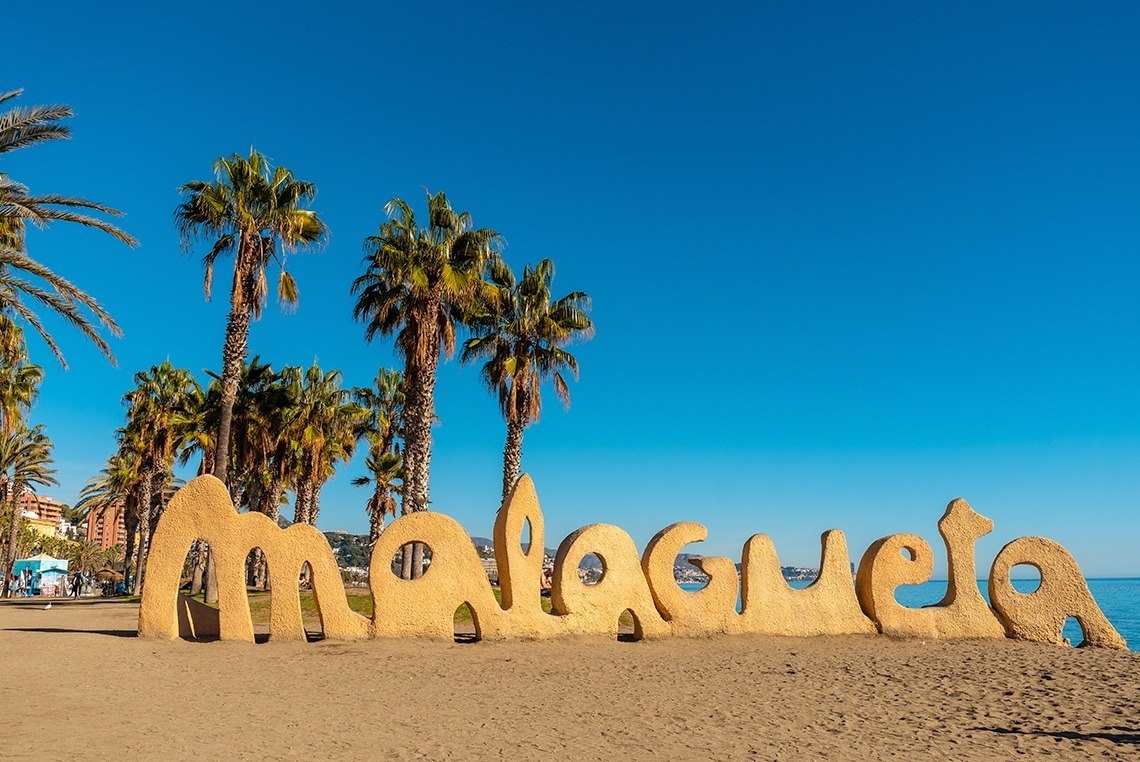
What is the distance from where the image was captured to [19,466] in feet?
132

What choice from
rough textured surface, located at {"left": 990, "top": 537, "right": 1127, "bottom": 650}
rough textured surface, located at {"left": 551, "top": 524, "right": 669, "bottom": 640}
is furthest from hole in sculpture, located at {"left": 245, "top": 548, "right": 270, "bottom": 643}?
rough textured surface, located at {"left": 990, "top": 537, "right": 1127, "bottom": 650}

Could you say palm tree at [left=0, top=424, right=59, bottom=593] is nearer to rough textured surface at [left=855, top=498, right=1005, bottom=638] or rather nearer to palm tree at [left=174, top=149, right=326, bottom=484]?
palm tree at [left=174, top=149, right=326, bottom=484]

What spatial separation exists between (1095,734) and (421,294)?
19266mm

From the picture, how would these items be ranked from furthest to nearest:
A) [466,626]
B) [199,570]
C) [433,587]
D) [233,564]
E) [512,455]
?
1. [199,570]
2. [512,455]
3. [466,626]
4. [433,587]
5. [233,564]

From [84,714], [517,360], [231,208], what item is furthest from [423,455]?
[84,714]

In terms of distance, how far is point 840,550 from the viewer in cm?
1608

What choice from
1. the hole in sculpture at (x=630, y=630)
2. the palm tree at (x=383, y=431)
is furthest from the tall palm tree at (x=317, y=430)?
the hole in sculpture at (x=630, y=630)

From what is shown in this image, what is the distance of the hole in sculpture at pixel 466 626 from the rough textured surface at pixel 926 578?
7851 millimetres

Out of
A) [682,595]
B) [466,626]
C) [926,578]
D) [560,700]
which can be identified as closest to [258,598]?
[466,626]

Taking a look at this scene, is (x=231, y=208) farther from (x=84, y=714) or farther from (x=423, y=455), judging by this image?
(x=84, y=714)

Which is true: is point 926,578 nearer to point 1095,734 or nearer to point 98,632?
point 1095,734

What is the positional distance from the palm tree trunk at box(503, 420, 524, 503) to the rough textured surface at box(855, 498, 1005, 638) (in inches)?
492

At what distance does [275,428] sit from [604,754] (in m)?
29.3

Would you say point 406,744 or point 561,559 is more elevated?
point 561,559
